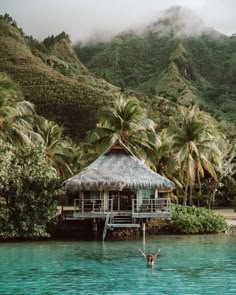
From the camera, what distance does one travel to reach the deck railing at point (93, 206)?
3579cm

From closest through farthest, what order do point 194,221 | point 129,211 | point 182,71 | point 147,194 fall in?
point 129,211 < point 194,221 < point 147,194 < point 182,71

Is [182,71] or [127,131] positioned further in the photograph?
[182,71]

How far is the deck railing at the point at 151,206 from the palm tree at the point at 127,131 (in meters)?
5.10

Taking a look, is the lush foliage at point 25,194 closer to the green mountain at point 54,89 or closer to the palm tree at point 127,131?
the palm tree at point 127,131

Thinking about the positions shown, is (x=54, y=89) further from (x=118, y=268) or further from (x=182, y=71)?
(x=118, y=268)

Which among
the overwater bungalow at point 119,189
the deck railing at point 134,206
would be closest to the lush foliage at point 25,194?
the overwater bungalow at point 119,189

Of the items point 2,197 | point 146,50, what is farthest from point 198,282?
point 146,50

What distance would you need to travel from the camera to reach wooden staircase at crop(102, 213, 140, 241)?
35.0m

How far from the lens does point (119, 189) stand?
3566cm

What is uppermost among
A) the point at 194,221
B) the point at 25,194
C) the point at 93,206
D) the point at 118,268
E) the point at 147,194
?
the point at 147,194

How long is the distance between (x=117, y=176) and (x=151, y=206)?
290 centimetres

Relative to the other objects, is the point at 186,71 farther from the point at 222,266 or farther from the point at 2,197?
the point at 222,266

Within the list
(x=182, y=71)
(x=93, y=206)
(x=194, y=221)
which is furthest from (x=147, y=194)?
(x=182, y=71)

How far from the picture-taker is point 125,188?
3662cm
